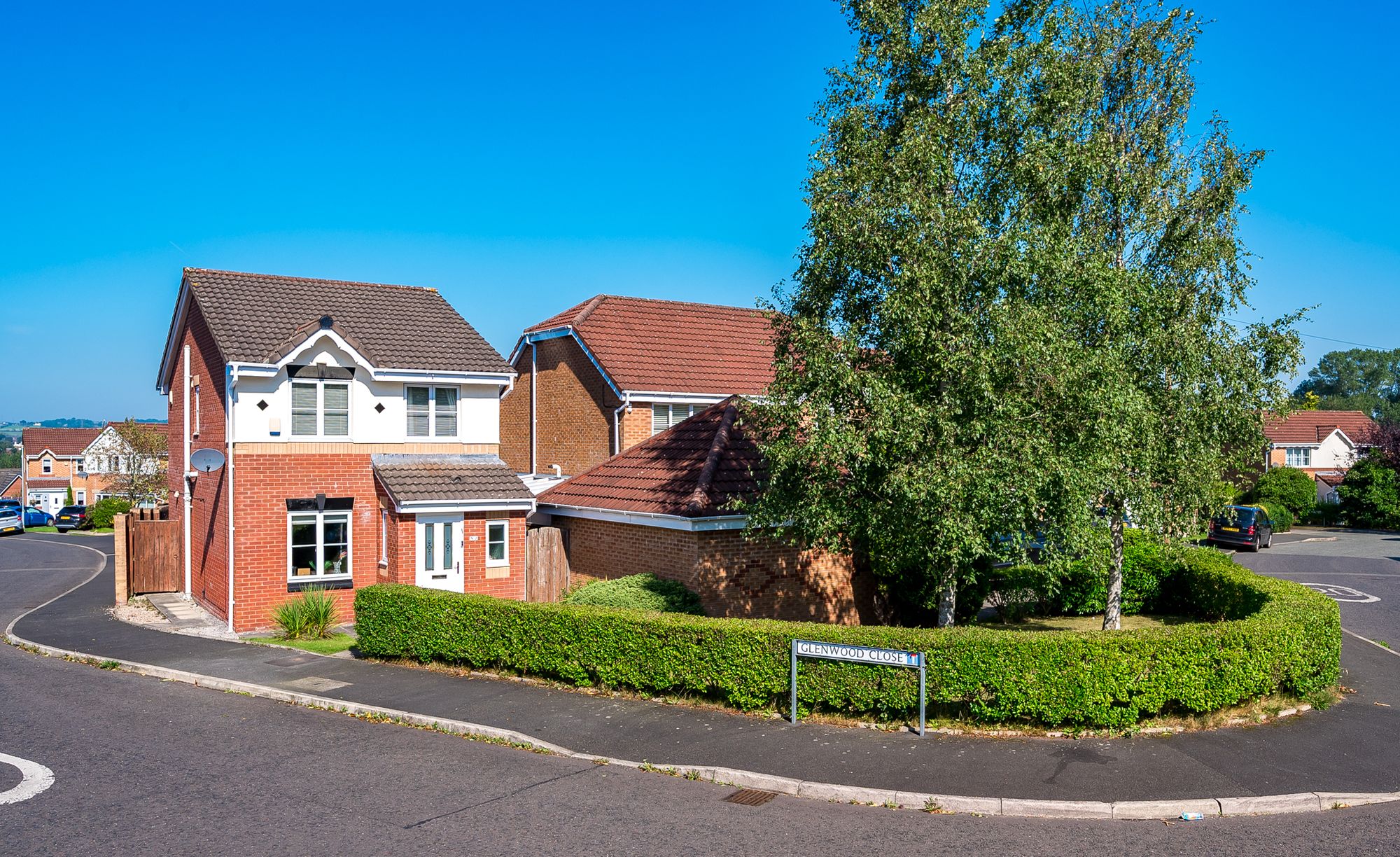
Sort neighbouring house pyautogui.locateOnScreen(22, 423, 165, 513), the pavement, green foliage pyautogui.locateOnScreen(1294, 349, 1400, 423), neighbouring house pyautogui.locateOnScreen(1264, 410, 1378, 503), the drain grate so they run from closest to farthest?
the drain grate, the pavement, neighbouring house pyautogui.locateOnScreen(1264, 410, 1378, 503), neighbouring house pyautogui.locateOnScreen(22, 423, 165, 513), green foliage pyautogui.locateOnScreen(1294, 349, 1400, 423)

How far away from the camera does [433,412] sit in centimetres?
2280

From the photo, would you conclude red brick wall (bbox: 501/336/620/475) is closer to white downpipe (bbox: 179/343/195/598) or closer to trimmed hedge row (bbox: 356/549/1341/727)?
white downpipe (bbox: 179/343/195/598)

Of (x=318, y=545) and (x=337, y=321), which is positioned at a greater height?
(x=337, y=321)

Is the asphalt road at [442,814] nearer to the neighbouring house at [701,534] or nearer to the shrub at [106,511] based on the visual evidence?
the neighbouring house at [701,534]

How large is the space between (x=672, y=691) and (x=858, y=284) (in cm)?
641

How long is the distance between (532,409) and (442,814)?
75.7 feet

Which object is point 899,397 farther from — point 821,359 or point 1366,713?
point 1366,713

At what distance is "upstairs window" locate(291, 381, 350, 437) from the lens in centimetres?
2098

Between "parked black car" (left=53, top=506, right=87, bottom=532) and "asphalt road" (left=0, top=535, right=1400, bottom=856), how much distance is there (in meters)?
54.1

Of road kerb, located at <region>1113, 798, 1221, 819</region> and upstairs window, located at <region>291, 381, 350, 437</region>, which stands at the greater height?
upstairs window, located at <region>291, 381, 350, 437</region>

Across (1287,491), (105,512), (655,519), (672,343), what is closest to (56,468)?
(105,512)

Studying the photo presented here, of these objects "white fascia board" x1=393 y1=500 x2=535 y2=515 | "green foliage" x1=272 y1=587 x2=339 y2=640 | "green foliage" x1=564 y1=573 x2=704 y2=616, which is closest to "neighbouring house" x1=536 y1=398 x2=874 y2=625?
"green foliage" x1=564 y1=573 x2=704 y2=616

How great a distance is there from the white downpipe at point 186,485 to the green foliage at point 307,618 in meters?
6.07

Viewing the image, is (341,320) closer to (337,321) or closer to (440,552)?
(337,321)
